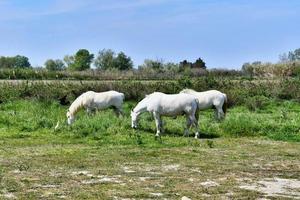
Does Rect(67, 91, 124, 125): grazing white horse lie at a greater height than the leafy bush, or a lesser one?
greater

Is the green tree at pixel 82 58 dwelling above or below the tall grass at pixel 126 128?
above

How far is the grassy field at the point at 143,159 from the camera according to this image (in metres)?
10.4

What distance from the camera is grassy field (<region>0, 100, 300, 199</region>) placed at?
411 inches

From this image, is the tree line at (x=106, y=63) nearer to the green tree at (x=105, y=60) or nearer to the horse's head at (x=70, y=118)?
the green tree at (x=105, y=60)

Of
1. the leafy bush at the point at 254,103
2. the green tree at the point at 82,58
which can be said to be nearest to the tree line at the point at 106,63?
the green tree at the point at 82,58

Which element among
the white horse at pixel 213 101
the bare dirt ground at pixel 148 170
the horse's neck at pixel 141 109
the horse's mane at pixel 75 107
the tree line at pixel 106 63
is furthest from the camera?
the tree line at pixel 106 63

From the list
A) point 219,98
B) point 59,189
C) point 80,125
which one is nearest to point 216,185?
point 59,189

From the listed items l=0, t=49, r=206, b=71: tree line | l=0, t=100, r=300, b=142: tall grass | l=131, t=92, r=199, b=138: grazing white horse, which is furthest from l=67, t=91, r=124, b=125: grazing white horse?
l=0, t=49, r=206, b=71: tree line

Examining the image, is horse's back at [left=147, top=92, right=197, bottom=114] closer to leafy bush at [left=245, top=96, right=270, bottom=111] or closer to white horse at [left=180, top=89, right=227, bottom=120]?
white horse at [left=180, top=89, right=227, bottom=120]

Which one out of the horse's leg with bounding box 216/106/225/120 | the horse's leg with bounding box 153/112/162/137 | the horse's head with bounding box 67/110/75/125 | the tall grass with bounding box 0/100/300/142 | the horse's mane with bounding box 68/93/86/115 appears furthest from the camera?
the horse's leg with bounding box 216/106/225/120

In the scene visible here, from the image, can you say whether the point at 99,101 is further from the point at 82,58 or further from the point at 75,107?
the point at 82,58

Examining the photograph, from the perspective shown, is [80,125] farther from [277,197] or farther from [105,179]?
[277,197]

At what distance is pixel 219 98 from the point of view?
24484 mm

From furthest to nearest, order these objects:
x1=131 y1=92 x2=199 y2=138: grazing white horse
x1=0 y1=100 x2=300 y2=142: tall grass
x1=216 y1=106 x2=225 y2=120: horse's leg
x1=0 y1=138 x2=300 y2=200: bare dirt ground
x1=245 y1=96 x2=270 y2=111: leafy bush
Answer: x1=245 y1=96 x2=270 y2=111: leafy bush → x1=216 y1=106 x2=225 y2=120: horse's leg → x1=131 y1=92 x2=199 y2=138: grazing white horse → x1=0 y1=100 x2=300 y2=142: tall grass → x1=0 y1=138 x2=300 y2=200: bare dirt ground
